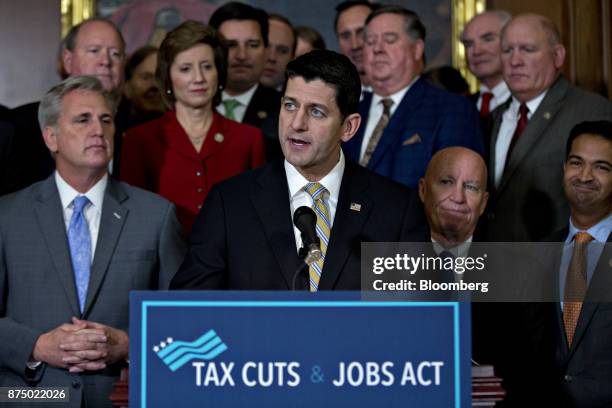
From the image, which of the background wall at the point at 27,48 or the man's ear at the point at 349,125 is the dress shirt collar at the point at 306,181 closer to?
the man's ear at the point at 349,125

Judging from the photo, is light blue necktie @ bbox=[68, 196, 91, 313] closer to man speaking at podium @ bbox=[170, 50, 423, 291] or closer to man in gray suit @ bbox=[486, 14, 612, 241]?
man speaking at podium @ bbox=[170, 50, 423, 291]

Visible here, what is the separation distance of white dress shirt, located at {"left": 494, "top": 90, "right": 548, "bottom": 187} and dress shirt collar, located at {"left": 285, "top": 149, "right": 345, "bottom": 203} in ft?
4.82

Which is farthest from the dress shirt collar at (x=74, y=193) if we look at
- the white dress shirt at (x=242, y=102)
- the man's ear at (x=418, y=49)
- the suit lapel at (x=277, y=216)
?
the man's ear at (x=418, y=49)

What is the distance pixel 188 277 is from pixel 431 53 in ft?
10.4

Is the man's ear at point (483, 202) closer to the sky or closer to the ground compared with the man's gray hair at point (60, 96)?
closer to the ground

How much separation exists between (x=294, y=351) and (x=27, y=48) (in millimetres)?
4008

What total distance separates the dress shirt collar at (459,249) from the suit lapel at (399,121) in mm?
472

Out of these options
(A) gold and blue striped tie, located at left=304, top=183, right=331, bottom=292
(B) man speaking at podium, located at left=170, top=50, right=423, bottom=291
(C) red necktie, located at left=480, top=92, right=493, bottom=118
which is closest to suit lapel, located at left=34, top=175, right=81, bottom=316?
(B) man speaking at podium, located at left=170, top=50, right=423, bottom=291

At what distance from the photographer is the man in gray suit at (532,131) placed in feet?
→ 14.7

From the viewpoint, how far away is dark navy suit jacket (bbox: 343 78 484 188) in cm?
431

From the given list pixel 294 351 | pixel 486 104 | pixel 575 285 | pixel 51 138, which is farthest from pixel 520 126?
pixel 294 351

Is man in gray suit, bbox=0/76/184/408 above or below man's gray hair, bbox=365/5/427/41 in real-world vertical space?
below

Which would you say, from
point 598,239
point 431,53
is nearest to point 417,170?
point 598,239

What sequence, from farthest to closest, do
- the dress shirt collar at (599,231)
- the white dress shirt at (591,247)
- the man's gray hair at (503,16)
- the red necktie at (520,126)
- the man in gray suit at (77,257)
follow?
1. the man's gray hair at (503,16)
2. the red necktie at (520,126)
3. the dress shirt collar at (599,231)
4. the white dress shirt at (591,247)
5. the man in gray suit at (77,257)
